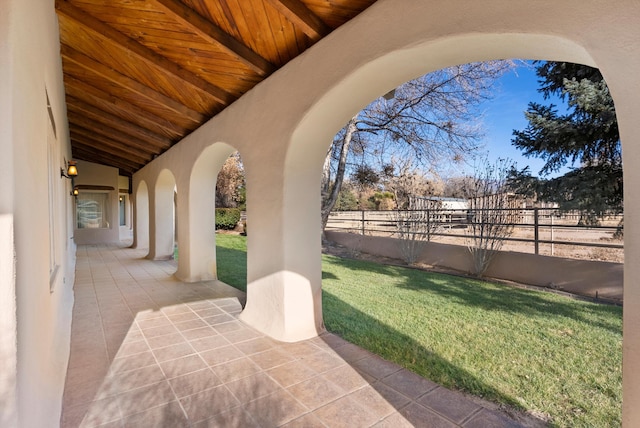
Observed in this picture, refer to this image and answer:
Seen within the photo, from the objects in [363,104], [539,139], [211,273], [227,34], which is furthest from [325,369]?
[539,139]

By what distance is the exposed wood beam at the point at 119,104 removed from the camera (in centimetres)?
572

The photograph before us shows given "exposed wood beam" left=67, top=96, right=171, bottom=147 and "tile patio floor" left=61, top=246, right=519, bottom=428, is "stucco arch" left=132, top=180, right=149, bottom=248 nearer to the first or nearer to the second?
"exposed wood beam" left=67, top=96, right=171, bottom=147

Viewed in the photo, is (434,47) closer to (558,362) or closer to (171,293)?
(558,362)

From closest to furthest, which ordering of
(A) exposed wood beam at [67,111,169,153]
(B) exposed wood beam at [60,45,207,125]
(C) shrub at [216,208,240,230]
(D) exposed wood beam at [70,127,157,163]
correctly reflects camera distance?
(B) exposed wood beam at [60,45,207,125] < (A) exposed wood beam at [67,111,169,153] < (D) exposed wood beam at [70,127,157,163] < (C) shrub at [216,208,240,230]

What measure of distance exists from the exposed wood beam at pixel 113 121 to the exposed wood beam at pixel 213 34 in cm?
472

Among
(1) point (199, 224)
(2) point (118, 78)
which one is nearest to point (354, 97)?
(2) point (118, 78)

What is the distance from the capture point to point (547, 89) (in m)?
7.44

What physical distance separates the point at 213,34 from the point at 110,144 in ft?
27.5

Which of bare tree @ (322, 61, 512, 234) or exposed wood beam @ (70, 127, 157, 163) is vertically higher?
bare tree @ (322, 61, 512, 234)

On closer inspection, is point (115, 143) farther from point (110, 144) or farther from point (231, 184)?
point (231, 184)

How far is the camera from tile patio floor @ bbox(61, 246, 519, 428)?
7.95 feet

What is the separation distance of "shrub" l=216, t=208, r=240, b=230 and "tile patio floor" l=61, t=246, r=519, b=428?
15982 millimetres

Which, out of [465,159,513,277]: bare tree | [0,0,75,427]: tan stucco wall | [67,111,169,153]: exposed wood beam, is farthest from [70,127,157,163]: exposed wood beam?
[465,159,513,277]: bare tree

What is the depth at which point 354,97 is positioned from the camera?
334 cm
